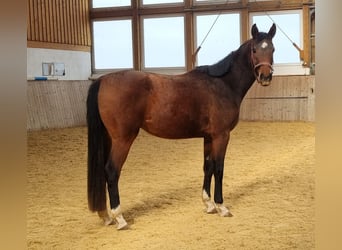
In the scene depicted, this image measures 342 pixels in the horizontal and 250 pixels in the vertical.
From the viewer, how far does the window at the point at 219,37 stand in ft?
45.4

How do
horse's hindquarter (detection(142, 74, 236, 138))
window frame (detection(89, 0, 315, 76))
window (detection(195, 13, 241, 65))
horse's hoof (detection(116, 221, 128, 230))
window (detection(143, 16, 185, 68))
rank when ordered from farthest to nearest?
window (detection(143, 16, 185, 68)) < window (detection(195, 13, 241, 65)) < window frame (detection(89, 0, 315, 76)) < horse's hindquarter (detection(142, 74, 236, 138)) < horse's hoof (detection(116, 221, 128, 230))

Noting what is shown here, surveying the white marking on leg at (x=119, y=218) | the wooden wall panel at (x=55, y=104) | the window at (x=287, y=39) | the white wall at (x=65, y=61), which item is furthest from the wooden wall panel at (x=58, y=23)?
the white marking on leg at (x=119, y=218)

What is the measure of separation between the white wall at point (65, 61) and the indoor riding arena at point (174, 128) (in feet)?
0.12

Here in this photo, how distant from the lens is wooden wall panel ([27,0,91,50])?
13.2m

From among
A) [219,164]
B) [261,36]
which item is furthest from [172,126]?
[261,36]

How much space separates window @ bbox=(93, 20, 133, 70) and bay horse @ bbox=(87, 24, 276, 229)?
9.99 m

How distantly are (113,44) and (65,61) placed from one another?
69.7 inches

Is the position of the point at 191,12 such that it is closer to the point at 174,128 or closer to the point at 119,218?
the point at 174,128

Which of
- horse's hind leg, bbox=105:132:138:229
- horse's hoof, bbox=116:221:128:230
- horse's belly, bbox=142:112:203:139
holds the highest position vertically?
horse's belly, bbox=142:112:203:139

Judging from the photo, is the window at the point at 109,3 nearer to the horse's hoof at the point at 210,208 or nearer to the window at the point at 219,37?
the window at the point at 219,37

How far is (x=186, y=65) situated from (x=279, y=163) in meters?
7.21

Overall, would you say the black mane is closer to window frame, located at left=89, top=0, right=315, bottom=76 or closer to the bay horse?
the bay horse

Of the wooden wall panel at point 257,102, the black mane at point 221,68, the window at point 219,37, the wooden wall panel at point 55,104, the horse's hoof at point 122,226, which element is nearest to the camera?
the horse's hoof at point 122,226

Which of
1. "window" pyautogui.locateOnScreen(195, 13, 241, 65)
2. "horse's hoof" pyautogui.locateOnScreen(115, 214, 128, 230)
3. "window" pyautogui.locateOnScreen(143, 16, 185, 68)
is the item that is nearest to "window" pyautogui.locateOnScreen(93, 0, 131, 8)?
"window" pyautogui.locateOnScreen(143, 16, 185, 68)
